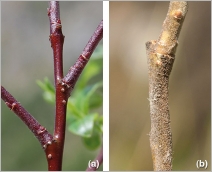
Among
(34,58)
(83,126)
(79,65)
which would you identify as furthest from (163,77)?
(34,58)

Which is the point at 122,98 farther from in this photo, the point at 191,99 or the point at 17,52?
the point at 17,52

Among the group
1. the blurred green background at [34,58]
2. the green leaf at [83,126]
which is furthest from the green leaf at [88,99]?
the blurred green background at [34,58]

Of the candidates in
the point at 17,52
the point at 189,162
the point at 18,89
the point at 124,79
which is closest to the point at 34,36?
the point at 17,52

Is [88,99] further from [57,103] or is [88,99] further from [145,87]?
[57,103]

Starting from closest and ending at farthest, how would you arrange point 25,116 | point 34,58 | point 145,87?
point 25,116
point 145,87
point 34,58

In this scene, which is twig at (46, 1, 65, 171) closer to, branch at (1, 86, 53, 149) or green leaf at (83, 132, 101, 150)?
branch at (1, 86, 53, 149)

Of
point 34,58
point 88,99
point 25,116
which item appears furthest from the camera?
point 34,58
